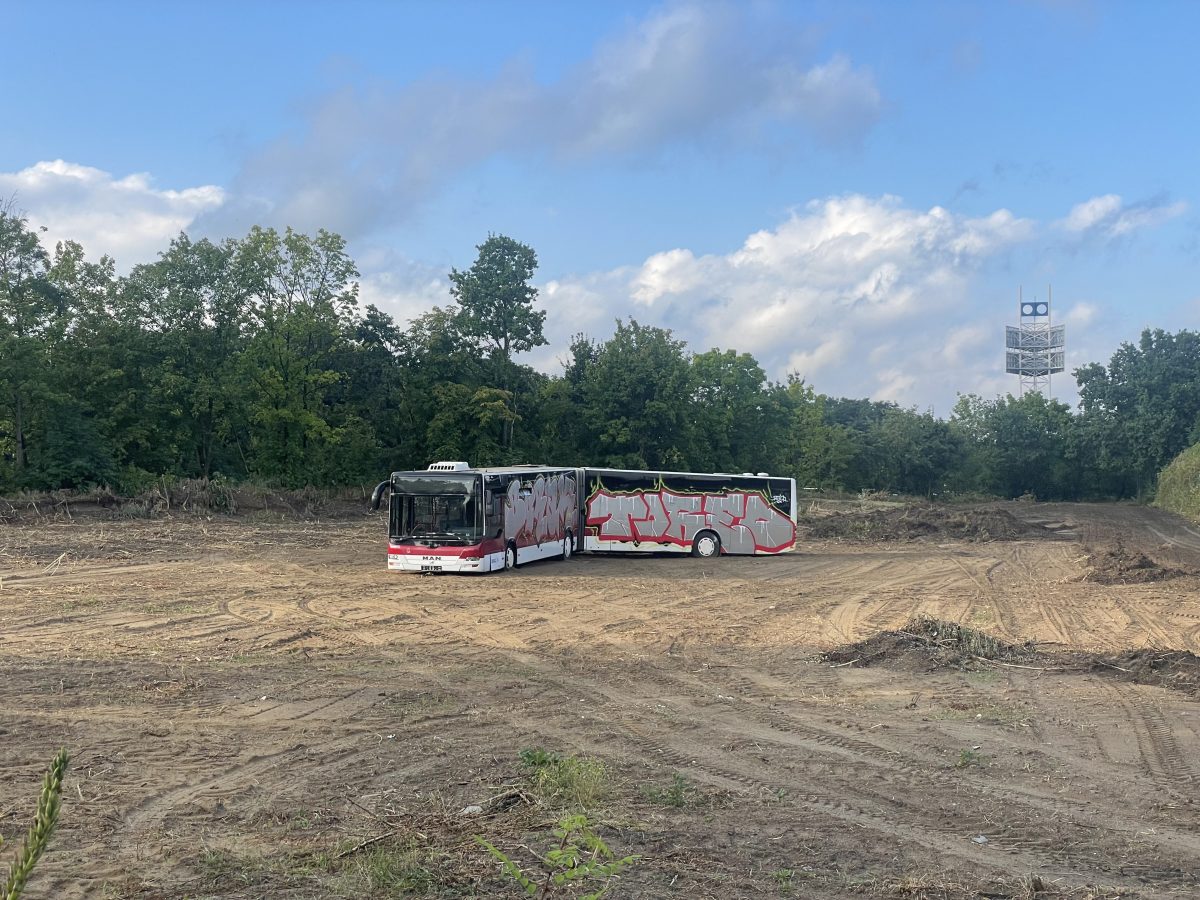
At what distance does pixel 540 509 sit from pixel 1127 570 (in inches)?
658

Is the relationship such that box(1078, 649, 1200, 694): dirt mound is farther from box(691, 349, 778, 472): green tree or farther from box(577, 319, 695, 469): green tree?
box(691, 349, 778, 472): green tree

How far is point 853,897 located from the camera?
6.41 metres

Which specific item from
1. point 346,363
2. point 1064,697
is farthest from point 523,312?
point 1064,697

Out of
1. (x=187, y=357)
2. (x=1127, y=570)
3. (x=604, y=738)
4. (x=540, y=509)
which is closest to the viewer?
(x=604, y=738)

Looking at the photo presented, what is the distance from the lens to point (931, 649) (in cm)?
1516

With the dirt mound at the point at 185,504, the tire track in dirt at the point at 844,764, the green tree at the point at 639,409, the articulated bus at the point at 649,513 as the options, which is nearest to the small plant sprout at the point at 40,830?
the tire track in dirt at the point at 844,764

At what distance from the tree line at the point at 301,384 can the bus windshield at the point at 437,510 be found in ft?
70.1

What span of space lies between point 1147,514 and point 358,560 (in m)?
50.2

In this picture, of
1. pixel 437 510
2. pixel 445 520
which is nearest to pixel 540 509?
pixel 445 520

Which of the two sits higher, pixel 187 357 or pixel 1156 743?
pixel 187 357

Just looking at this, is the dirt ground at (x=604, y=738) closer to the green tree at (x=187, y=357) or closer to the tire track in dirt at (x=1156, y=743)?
the tire track in dirt at (x=1156, y=743)

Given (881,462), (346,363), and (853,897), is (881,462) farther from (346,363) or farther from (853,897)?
(853,897)

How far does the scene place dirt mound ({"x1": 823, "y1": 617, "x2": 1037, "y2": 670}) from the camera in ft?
48.5

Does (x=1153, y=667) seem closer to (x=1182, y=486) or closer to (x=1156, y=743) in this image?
(x=1156, y=743)
